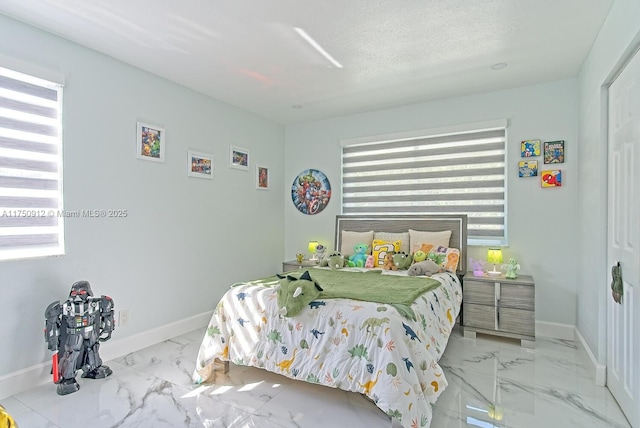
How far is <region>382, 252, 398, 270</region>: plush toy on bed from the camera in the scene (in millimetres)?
3684

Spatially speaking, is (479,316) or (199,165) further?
(199,165)

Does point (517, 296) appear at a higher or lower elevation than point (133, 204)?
lower

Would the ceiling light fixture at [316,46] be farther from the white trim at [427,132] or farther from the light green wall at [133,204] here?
the light green wall at [133,204]

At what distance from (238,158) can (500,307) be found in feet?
11.0

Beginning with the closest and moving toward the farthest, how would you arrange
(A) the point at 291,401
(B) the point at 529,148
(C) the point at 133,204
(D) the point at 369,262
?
(A) the point at 291,401 → (C) the point at 133,204 → (B) the point at 529,148 → (D) the point at 369,262

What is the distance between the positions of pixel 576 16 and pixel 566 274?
93.1 inches

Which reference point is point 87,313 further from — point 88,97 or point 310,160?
point 310,160

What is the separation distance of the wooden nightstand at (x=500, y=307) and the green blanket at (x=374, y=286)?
2.33ft

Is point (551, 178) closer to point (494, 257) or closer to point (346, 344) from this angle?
point (494, 257)

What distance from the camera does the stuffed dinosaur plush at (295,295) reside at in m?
2.26

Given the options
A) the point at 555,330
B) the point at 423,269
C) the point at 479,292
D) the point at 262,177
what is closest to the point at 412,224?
the point at 423,269

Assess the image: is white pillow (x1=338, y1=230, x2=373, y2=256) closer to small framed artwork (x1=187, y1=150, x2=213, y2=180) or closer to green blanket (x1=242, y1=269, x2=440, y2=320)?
green blanket (x1=242, y1=269, x2=440, y2=320)

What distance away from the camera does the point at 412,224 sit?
13.5 ft

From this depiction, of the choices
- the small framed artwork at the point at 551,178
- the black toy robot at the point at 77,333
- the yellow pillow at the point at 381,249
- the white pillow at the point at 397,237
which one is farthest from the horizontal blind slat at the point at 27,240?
the small framed artwork at the point at 551,178
